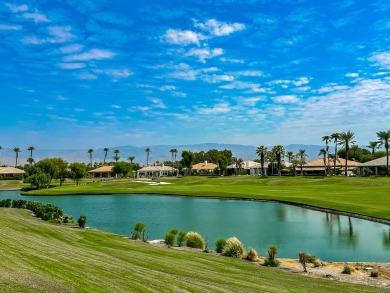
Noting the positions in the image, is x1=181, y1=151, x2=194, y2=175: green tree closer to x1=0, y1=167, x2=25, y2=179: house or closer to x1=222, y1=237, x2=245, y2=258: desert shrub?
x1=0, y1=167, x2=25, y2=179: house

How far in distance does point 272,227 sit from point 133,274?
31061mm

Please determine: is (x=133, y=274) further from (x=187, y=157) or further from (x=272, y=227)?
(x=187, y=157)

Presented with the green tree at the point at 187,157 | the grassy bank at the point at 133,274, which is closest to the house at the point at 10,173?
the green tree at the point at 187,157

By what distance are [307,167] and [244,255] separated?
141026mm

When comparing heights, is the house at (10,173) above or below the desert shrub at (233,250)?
above

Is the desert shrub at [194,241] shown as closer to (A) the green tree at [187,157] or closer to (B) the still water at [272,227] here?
(B) the still water at [272,227]

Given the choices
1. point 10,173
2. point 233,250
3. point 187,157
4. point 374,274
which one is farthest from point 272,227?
point 10,173

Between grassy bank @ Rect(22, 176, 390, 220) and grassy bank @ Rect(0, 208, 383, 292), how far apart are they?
3087 centimetres

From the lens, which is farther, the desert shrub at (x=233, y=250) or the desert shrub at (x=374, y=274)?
the desert shrub at (x=233, y=250)

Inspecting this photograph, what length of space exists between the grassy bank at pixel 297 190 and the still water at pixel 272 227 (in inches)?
191

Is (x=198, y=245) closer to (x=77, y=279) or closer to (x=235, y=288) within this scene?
(x=235, y=288)

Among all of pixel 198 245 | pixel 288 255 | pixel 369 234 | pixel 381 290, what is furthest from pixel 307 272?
pixel 369 234

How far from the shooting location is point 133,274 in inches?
634

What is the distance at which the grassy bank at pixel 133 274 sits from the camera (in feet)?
40.2
